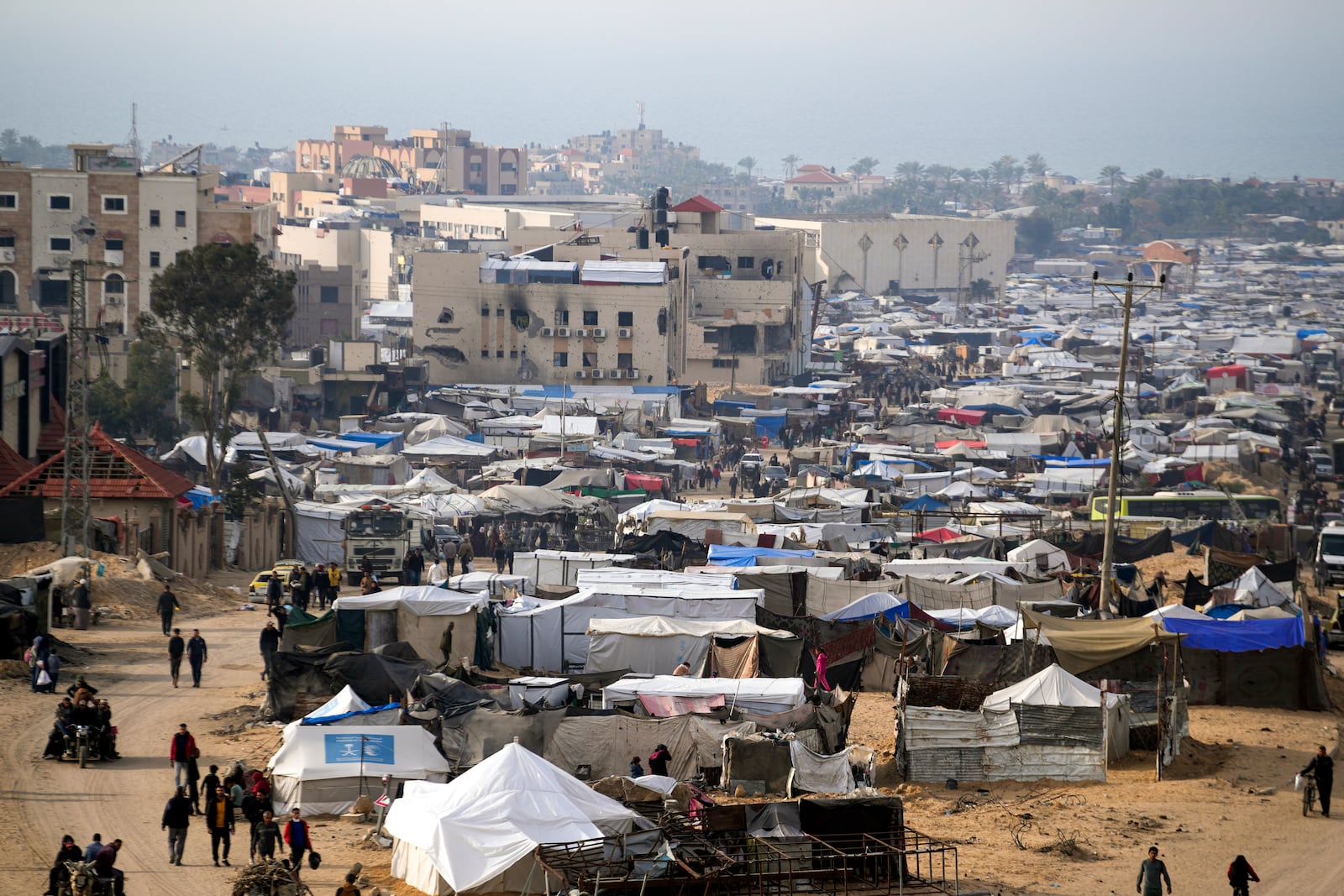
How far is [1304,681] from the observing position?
21.5 metres

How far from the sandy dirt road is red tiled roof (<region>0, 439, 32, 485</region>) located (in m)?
6.65

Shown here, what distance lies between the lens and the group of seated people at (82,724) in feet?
57.9

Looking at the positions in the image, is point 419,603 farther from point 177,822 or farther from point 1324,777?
point 1324,777

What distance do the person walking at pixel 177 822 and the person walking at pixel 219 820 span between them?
206 millimetres

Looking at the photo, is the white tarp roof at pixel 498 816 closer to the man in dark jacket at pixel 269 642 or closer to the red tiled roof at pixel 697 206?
the man in dark jacket at pixel 269 642

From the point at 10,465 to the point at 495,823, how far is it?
18953mm

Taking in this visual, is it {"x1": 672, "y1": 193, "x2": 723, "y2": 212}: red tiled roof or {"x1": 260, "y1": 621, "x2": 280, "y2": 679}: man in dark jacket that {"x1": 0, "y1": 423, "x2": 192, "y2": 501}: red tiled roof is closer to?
{"x1": 260, "y1": 621, "x2": 280, "y2": 679}: man in dark jacket


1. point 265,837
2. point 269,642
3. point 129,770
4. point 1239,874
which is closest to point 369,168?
point 269,642

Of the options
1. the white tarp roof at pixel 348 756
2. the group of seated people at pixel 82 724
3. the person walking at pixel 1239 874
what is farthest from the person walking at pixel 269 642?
the person walking at pixel 1239 874

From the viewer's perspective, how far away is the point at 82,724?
1767cm

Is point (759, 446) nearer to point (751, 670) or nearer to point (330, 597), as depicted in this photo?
point (330, 597)

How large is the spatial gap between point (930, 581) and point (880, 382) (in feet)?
146

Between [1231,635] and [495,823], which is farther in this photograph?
[1231,635]

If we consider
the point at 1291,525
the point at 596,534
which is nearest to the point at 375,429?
the point at 596,534
